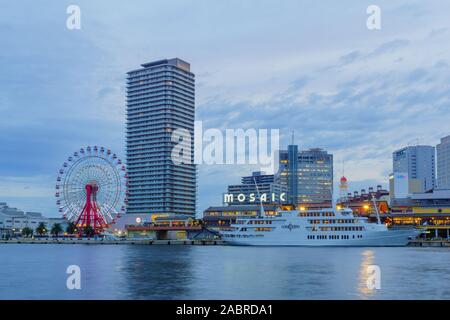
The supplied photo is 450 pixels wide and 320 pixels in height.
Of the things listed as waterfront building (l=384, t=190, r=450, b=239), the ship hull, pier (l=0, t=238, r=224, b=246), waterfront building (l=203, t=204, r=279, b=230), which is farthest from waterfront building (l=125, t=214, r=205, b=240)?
the ship hull

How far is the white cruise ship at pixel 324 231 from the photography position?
12281 centimetres

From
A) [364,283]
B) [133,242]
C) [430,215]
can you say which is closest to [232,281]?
[364,283]

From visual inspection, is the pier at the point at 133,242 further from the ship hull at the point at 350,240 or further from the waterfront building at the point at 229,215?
the ship hull at the point at 350,240

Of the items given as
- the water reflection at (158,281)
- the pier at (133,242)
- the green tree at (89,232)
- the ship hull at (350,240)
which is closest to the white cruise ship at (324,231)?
the ship hull at (350,240)

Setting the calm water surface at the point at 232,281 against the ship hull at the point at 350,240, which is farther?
the ship hull at the point at 350,240

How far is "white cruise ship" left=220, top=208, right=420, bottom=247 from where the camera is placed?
403 ft

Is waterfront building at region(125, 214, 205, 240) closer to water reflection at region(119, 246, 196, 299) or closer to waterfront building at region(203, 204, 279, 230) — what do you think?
waterfront building at region(203, 204, 279, 230)

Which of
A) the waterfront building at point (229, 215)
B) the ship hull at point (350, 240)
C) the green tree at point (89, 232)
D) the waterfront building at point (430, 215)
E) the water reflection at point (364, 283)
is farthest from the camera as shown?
the waterfront building at point (229, 215)

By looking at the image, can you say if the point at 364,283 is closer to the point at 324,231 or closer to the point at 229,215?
the point at 324,231

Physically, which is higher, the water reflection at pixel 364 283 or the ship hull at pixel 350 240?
the water reflection at pixel 364 283

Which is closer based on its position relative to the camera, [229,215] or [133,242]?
[133,242]

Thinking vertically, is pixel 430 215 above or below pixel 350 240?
above

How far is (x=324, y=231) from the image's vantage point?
124688 millimetres

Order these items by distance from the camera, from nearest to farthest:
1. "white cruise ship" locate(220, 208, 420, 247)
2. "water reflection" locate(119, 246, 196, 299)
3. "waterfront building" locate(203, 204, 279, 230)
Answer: "water reflection" locate(119, 246, 196, 299) < "white cruise ship" locate(220, 208, 420, 247) < "waterfront building" locate(203, 204, 279, 230)
